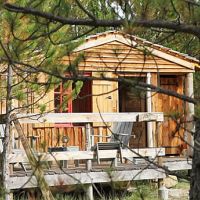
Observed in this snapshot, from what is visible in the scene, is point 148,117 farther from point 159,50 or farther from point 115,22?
point 115,22

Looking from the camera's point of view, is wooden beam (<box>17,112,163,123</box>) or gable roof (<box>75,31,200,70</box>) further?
gable roof (<box>75,31,200,70</box>)

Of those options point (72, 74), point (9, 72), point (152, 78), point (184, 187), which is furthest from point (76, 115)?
point (72, 74)

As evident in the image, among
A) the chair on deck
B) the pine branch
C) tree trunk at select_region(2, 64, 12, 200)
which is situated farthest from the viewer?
the chair on deck

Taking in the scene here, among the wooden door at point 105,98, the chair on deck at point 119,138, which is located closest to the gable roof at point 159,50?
the wooden door at point 105,98

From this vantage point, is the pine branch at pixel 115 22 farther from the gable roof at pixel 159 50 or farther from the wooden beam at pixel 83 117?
the gable roof at pixel 159 50

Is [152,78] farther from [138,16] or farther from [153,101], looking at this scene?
[138,16]

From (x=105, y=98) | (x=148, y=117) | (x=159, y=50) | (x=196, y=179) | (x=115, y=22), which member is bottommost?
(x=196, y=179)

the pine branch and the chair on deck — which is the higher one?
the pine branch

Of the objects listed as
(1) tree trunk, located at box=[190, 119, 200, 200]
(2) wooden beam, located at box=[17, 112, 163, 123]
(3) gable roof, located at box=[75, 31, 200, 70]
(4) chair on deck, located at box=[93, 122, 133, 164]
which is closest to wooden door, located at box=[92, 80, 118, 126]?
(3) gable roof, located at box=[75, 31, 200, 70]

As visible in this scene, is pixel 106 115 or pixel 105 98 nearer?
pixel 106 115

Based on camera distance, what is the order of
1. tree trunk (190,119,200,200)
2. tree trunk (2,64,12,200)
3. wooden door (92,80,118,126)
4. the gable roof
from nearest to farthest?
tree trunk (190,119,200,200) < tree trunk (2,64,12,200) < the gable roof < wooden door (92,80,118,126)

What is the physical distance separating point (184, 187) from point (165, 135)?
3276 millimetres

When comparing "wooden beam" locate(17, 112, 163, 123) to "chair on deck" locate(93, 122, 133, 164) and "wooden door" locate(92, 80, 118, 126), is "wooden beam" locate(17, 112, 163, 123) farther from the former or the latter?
"wooden door" locate(92, 80, 118, 126)

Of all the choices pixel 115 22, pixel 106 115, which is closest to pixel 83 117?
pixel 106 115
